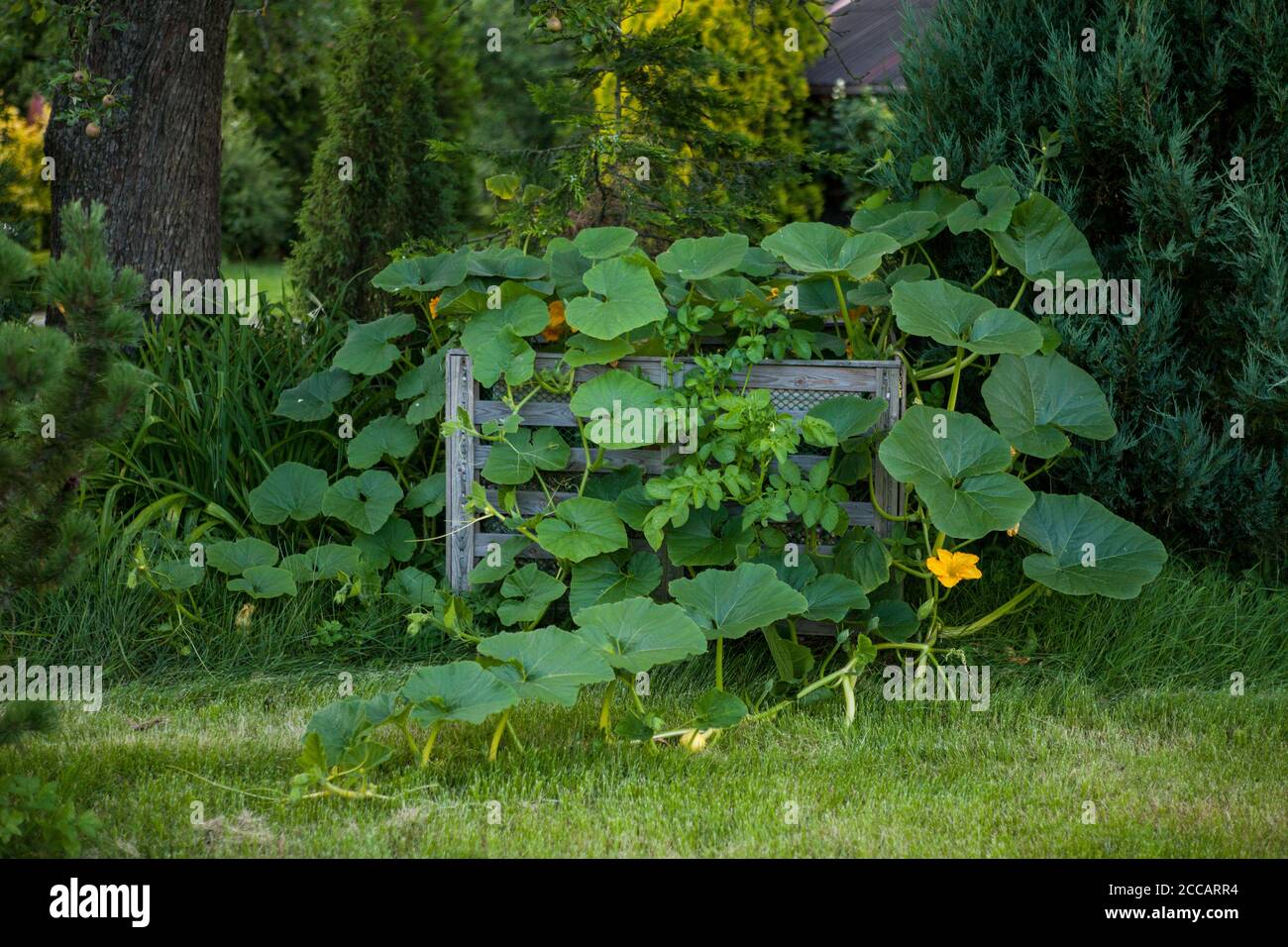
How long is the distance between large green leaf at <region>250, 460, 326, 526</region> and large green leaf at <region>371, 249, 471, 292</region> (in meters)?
0.71

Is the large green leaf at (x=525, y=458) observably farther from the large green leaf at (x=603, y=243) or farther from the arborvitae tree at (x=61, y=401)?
the arborvitae tree at (x=61, y=401)

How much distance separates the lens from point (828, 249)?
4078mm

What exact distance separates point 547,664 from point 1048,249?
2198mm

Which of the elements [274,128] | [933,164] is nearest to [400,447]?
[933,164]

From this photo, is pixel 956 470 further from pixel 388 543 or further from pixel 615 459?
pixel 388 543

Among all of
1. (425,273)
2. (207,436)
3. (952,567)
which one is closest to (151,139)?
(207,436)

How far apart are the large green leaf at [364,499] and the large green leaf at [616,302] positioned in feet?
3.02

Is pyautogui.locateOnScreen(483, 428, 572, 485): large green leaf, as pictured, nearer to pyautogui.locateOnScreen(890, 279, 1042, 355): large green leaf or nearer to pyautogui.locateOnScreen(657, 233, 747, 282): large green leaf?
pyautogui.locateOnScreen(657, 233, 747, 282): large green leaf

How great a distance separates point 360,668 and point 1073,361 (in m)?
2.57

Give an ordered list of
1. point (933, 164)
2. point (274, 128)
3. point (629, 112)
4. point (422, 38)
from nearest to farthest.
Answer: point (933, 164) < point (629, 112) < point (422, 38) < point (274, 128)

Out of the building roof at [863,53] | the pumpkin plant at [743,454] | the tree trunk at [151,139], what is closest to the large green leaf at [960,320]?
the pumpkin plant at [743,454]

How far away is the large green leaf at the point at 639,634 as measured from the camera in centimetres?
325

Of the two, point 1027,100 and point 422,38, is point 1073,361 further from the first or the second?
point 422,38

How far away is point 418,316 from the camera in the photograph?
532 centimetres
